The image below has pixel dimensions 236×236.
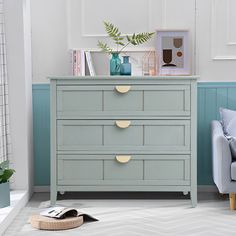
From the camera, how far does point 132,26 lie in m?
5.36

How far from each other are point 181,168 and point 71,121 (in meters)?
0.91

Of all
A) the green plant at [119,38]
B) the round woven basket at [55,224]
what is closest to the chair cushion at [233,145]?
the green plant at [119,38]

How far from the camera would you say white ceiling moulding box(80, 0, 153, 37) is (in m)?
5.35

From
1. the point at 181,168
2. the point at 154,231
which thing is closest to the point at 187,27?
the point at 181,168

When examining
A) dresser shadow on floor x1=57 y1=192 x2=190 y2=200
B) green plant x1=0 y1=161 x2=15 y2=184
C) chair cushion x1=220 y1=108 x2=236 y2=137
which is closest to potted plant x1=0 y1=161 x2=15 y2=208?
green plant x1=0 y1=161 x2=15 y2=184

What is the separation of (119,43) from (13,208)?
1603 mm

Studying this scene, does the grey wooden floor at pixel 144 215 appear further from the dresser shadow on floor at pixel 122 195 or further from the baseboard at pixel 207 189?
the baseboard at pixel 207 189

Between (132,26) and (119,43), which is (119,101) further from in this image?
→ (132,26)

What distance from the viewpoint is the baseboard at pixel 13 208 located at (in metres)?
4.09

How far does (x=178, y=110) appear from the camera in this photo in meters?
4.82

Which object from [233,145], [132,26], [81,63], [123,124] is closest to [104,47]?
[81,63]

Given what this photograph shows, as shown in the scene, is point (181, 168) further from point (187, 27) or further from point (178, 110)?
point (187, 27)

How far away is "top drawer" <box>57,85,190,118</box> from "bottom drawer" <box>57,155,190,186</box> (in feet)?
1.10

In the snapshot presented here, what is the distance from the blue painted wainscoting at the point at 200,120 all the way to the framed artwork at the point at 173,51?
0.23 m
